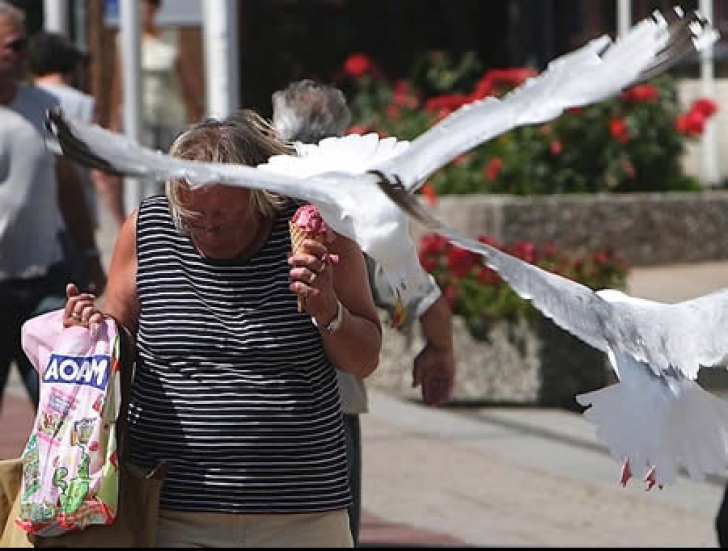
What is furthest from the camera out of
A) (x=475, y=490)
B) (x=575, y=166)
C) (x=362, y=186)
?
(x=575, y=166)

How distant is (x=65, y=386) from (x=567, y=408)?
6.25 m

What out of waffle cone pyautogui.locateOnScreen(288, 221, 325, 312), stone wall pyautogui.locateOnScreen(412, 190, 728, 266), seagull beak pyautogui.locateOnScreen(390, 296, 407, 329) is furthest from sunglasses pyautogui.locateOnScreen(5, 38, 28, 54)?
stone wall pyautogui.locateOnScreen(412, 190, 728, 266)

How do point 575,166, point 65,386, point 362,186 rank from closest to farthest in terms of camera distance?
point 362,186 < point 65,386 < point 575,166

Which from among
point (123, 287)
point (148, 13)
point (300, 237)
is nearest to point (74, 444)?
point (123, 287)

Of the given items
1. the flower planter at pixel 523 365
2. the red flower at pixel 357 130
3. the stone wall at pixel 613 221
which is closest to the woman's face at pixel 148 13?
the red flower at pixel 357 130

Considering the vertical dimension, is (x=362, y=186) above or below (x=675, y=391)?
above

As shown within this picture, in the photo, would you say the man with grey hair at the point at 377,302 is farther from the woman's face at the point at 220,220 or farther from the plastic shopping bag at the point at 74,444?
the plastic shopping bag at the point at 74,444

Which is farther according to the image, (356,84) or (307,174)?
(356,84)

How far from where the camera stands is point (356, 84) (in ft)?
54.0

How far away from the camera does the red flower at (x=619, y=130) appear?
1345 cm

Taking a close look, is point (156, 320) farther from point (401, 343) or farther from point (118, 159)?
point (401, 343)

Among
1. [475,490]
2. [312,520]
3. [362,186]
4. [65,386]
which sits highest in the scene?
[362,186]

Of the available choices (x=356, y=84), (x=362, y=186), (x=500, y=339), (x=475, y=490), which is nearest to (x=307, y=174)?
(x=362, y=186)

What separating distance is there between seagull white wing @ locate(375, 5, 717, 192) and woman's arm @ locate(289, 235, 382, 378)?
0.49 meters
